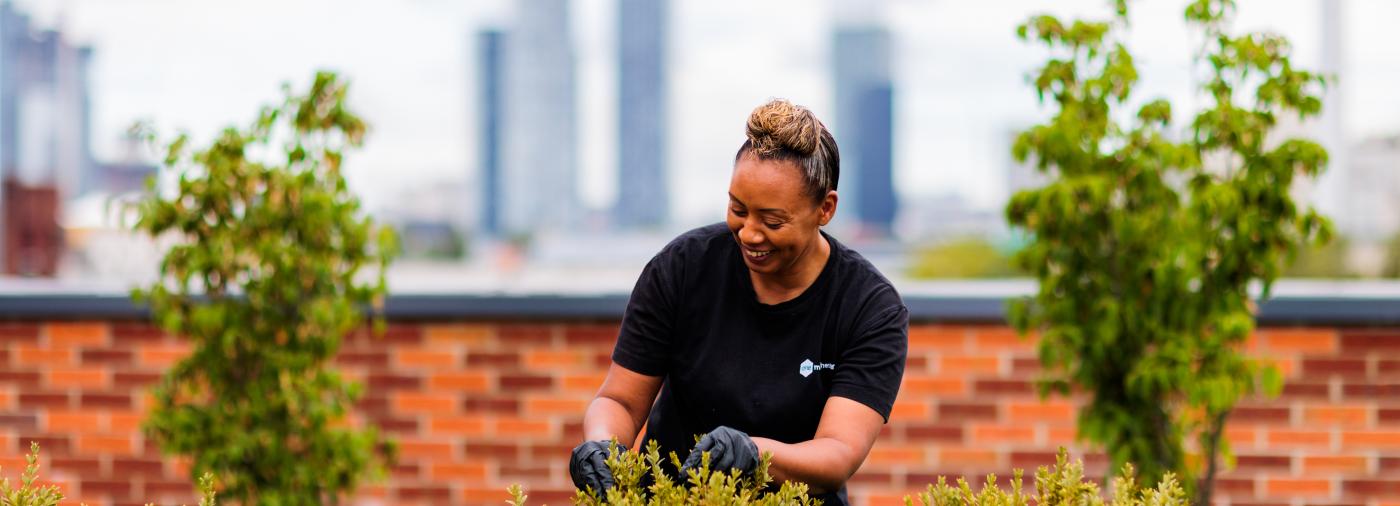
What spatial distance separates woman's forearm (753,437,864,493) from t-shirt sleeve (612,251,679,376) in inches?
13.5

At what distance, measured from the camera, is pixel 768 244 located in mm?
2008

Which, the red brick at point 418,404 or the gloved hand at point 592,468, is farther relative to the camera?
the red brick at point 418,404

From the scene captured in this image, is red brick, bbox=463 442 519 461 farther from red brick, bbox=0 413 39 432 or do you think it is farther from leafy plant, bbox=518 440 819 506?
leafy plant, bbox=518 440 819 506

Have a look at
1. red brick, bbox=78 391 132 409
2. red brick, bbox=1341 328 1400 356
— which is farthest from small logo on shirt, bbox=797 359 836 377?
red brick, bbox=78 391 132 409

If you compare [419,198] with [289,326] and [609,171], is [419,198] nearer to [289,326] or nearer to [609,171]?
[609,171]

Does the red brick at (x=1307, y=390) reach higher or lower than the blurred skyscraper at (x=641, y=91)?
lower

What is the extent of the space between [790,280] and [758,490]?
17.9 inches

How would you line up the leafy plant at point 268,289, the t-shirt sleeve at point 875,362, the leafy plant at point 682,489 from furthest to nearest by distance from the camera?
the leafy plant at point 268,289, the t-shirt sleeve at point 875,362, the leafy plant at point 682,489

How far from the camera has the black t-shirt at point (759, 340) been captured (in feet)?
6.95

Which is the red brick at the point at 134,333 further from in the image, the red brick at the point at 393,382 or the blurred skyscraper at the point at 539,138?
the blurred skyscraper at the point at 539,138

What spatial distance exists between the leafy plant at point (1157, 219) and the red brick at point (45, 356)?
3440mm

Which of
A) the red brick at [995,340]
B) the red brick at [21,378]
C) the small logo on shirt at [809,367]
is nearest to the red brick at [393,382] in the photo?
the red brick at [21,378]

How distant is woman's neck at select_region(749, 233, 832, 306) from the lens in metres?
2.15

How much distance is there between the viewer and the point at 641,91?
5172 millimetres
